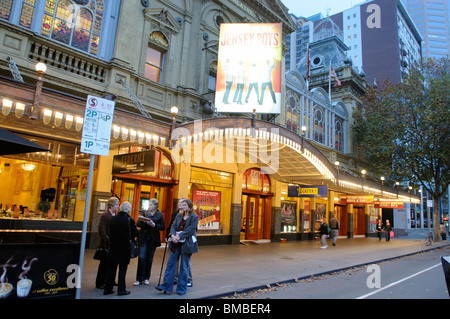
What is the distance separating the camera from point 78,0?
1149 centimetres

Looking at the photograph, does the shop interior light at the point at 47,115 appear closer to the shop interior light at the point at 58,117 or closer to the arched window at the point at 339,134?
the shop interior light at the point at 58,117

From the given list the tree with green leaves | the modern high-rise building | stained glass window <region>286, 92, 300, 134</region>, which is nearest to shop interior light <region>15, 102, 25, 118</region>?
stained glass window <region>286, 92, 300, 134</region>

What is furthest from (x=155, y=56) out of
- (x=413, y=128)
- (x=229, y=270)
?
(x=413, y=128)

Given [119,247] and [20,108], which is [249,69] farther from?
[119,247]

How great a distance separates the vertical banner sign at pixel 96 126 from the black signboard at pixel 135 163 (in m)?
3.94

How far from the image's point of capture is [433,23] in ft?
424

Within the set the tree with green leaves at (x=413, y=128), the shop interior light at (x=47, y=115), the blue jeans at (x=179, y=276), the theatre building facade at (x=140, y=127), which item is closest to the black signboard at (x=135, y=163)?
the theatre building facade at (x=140, y=127)

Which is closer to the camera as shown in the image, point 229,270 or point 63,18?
point 229,270

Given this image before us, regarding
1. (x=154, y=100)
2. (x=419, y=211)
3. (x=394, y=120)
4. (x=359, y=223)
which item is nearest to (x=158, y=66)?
(x=154, y=100)

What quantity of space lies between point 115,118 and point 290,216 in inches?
569

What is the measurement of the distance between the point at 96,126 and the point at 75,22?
7820 millimetres

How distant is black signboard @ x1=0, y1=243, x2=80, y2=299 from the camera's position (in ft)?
15.5

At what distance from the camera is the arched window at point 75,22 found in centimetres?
1071
